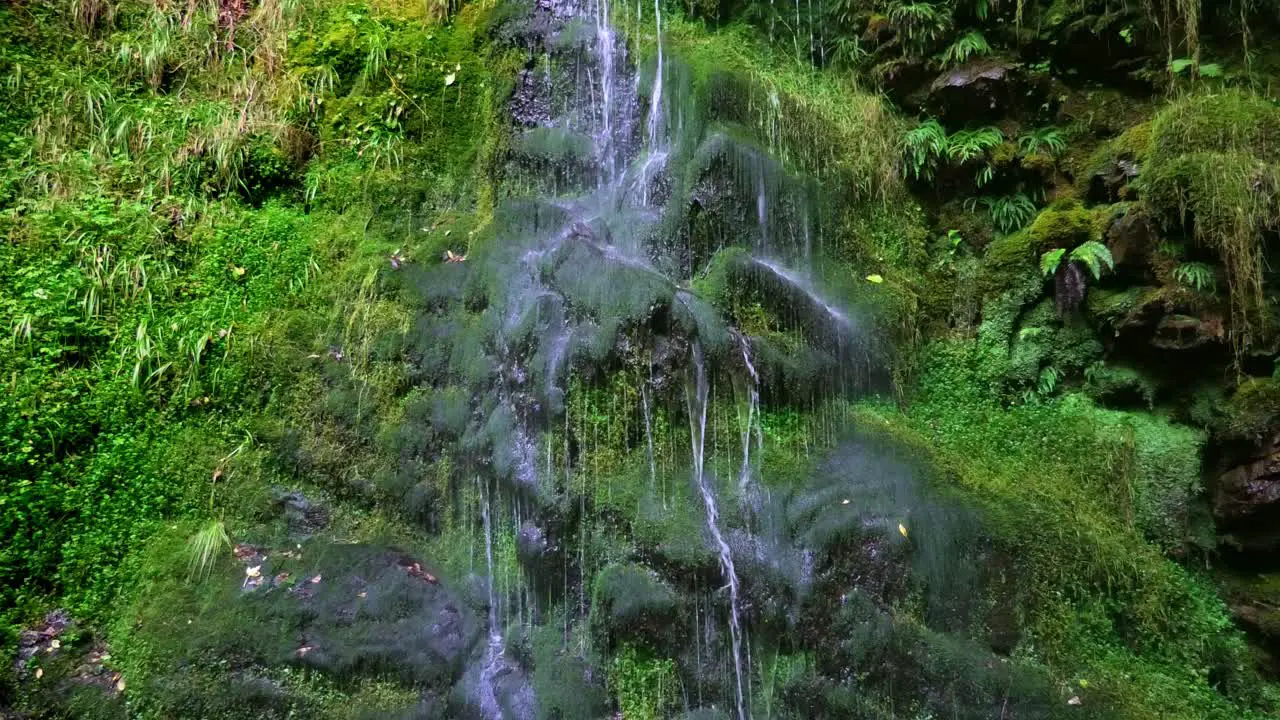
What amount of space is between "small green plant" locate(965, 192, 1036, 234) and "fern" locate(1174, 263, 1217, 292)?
1.33 m

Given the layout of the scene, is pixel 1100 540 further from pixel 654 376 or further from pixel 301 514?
pixel 301 514

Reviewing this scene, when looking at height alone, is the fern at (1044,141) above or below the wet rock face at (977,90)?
below

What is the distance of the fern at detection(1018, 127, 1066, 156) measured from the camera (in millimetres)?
5855

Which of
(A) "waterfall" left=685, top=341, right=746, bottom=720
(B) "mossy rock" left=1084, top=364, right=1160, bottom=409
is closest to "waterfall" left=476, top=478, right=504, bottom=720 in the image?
(A) "waterfall" left=685, top=341, right=746, bottom=720

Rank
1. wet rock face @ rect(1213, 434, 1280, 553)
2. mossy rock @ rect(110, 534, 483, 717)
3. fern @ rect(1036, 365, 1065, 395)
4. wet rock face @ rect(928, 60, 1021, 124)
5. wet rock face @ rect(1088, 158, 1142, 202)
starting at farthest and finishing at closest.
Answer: wet rock face @ rect(928, 60, 1021, 124)
fern @ rect(1036, 365, 1065, 395)
wet rock face @ rect(1088, 158, 1142, 202)
wet rock face @ rect(1213, 434, 1280, 553)
mossy rock @ rect(110, 534, 483, 717)

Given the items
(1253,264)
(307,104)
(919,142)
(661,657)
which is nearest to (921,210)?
(919,142)

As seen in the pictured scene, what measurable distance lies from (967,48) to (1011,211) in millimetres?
1623

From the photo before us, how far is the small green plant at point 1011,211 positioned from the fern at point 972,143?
1.43 feet

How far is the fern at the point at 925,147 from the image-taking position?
6254 mm

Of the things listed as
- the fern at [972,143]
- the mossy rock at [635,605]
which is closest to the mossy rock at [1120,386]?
the fern at [972,143]

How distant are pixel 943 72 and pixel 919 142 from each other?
0.78 m

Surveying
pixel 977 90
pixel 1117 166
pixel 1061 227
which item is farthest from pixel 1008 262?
pixel 977 90

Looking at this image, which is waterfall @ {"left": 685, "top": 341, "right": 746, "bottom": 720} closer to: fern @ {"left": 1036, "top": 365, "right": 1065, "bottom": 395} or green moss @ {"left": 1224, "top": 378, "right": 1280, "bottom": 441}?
fern @ {"left": 1036, "top": 365, "right": 1065, "bottom": 395}

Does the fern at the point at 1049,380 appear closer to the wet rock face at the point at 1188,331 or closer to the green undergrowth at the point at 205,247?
the wet rock face at the point at 1188,331
